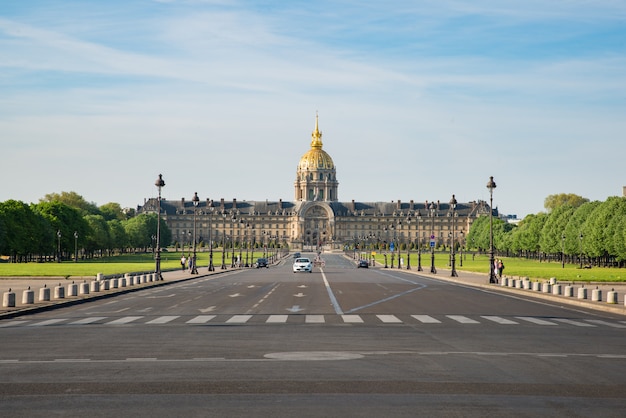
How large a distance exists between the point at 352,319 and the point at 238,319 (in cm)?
351

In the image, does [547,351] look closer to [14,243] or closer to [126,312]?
[126,312]

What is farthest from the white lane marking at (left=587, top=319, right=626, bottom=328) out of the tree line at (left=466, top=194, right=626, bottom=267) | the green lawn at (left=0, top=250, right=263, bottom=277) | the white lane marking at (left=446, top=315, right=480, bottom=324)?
the tree line at (left=466, top=194, right=626, bottom=267)

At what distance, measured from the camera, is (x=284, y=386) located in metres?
14.2

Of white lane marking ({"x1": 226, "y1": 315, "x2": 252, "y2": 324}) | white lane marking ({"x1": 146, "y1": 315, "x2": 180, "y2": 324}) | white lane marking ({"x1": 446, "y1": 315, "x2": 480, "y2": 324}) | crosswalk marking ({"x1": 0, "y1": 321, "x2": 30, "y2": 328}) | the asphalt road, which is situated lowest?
crosswalk marking ({"x1": 0, "y1": 321, "x2": 30, "y2": 328})

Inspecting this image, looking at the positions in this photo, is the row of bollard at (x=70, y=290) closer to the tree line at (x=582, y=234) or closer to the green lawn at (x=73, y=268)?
the green lawn at (x=73, y=268)

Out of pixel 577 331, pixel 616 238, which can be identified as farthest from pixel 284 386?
pixel 616 238

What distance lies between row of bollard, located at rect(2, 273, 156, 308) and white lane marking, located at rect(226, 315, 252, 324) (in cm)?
860

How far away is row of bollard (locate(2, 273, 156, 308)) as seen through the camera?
3247 cm

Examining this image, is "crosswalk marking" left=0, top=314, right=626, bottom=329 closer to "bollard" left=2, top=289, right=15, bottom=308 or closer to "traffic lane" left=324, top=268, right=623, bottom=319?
"traffic lane" left=324, top=268, right=623, bottom=319

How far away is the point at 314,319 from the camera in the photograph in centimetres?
2839

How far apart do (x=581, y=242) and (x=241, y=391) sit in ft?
370

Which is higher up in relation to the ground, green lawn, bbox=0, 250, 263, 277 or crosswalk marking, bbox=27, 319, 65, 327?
crosswalk marking, bbox=27, 319, 65, 327

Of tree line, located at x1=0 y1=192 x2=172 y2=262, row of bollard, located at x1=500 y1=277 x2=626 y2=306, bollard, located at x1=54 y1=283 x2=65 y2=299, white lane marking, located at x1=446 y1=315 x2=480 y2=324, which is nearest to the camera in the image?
white lane marking, located at x1=446 y1=315 x2=480 y2=324

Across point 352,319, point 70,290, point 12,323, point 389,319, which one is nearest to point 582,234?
point 70,290
